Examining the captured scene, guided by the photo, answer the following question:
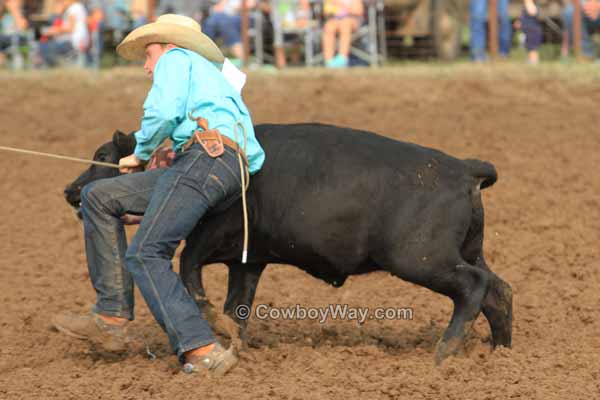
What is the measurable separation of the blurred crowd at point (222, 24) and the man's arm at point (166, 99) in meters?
9.93

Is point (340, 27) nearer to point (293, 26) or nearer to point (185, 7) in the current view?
point (293, 26)

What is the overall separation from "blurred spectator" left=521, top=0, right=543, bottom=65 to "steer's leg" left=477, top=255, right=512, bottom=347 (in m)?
9.73

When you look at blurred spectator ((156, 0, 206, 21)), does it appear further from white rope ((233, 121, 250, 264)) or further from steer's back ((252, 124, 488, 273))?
white rope ((233, 121, 250, 264))

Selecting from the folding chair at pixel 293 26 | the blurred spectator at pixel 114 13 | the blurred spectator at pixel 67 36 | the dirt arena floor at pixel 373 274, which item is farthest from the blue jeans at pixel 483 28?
the blurred spectator at pixel 67 36

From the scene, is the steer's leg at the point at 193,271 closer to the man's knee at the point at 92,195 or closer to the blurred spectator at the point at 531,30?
the man's knee at the point at 92,195

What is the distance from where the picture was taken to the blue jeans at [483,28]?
15594mm

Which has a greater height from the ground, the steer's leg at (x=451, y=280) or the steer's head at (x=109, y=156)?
the steer's head at (x=109, y=156)

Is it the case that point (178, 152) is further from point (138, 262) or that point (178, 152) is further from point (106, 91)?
point (106, 91)

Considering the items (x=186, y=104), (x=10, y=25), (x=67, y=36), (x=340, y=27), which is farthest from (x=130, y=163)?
(x=10, y=25)

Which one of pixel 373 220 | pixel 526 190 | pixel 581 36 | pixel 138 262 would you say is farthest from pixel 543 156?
pixel 138 262

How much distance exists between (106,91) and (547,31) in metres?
6.69

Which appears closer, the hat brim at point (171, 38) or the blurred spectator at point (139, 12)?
the hat brim at point (171, 38)

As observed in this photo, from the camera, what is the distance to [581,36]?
15.4 meters

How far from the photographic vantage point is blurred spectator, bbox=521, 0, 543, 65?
50.7 ft
